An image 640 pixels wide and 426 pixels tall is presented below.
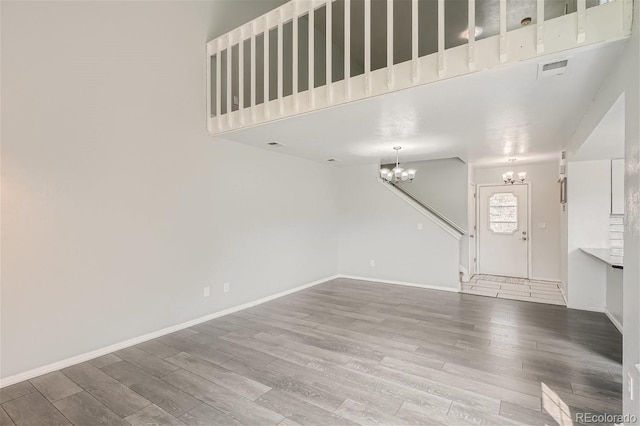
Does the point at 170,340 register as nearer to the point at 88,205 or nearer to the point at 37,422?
the point at 37,422

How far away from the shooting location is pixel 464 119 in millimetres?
3465

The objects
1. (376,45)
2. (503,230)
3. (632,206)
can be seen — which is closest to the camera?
(632,206)

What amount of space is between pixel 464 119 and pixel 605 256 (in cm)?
241

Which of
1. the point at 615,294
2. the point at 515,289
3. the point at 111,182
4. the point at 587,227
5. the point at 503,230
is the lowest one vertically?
the point at 515,289

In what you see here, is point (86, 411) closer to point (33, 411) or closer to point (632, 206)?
point (33, 411)

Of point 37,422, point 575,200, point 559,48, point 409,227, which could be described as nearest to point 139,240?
point 37,422

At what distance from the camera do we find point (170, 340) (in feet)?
11.2

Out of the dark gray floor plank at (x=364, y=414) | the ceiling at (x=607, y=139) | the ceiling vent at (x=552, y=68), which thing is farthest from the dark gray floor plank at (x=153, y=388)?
the ceiling at (x=607, y=139)

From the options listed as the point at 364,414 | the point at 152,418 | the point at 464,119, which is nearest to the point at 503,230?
the point at 464,119

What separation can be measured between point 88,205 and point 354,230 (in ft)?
15.7

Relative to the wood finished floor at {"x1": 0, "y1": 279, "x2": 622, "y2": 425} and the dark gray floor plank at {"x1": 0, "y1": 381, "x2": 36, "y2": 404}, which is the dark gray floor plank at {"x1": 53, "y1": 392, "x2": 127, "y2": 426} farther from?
the dark gray floor plank at {"x1": 0, "y1": 381, "x2": 36, "y2": 404}

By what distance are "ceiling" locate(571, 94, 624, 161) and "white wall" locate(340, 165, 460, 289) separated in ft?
7.45

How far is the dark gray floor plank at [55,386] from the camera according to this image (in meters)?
2.41

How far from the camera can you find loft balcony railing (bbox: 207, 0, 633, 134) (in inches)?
85.2
